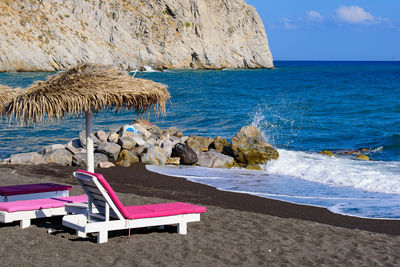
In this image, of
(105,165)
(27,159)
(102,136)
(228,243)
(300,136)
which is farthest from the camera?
(300,136)

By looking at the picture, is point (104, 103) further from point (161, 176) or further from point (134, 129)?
point (134, 129)

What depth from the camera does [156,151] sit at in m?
13.0

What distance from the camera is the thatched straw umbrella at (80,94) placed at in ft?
20.6

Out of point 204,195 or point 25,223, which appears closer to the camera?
point 25,223

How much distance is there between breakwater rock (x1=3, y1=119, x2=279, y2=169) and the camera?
1270 cm

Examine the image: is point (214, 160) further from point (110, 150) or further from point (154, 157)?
point (110, 150)

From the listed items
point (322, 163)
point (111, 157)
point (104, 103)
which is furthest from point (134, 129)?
point (104, 103)

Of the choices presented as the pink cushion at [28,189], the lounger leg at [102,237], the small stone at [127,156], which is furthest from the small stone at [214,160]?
the lounger leg at [102,237]

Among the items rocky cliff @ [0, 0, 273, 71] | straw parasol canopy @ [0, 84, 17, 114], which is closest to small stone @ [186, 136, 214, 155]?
straw parasol canopy @ [0, 84, 17, 114]

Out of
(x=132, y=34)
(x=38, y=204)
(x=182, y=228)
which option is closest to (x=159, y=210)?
(x=182, y=228)

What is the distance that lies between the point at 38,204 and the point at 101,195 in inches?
49.9

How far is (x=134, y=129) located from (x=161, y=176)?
12.6ft

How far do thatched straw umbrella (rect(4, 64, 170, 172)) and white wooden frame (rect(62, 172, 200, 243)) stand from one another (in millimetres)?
965

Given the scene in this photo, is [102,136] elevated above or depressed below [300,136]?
above
